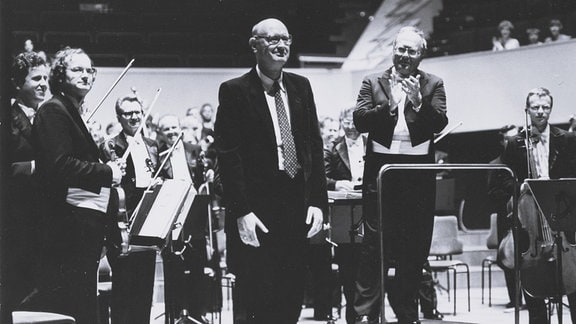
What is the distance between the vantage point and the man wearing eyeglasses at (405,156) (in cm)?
407

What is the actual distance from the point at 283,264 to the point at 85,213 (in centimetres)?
91

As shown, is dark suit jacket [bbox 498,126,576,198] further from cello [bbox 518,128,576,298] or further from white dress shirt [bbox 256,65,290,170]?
white dress shirt [bbox 256,65,290,170]

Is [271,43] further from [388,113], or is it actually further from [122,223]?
[122,223]

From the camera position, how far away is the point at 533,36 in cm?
1009

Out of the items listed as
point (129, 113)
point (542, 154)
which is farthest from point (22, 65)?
point (542, 154)

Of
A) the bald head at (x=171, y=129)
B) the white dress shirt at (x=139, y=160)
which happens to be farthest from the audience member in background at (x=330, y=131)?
the white dress shirt at (x=139, y=160)

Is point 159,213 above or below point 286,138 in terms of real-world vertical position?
below

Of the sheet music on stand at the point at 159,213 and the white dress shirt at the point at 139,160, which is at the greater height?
the white dress shirt at the point at 139,160

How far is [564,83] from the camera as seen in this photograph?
946 cm

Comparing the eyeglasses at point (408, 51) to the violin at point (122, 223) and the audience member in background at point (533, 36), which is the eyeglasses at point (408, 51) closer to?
the violin at point (122, 223)

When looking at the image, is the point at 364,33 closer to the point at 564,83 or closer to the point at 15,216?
the point at 564,83

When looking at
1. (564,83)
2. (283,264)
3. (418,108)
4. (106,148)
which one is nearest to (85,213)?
(283,264)

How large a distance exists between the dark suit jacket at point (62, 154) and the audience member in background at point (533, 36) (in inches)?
301

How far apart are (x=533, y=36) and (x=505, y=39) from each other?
366mm
